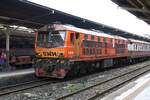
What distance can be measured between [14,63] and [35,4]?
29.4 ft

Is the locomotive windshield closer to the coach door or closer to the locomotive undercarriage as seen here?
the coach door

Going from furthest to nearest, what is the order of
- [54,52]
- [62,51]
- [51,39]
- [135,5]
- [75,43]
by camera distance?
[135,5]
[75,43]
[51,39]
[54,52]
[62,51]

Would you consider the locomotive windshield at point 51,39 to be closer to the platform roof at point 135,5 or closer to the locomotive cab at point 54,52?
the locomotive cab at point 54,52

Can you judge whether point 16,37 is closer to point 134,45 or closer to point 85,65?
point 85,65

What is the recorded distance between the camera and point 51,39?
1834 cm

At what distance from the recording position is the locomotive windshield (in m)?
17.9

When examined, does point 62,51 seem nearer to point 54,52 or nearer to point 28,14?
point 54,52

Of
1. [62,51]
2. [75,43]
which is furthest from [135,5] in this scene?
[62,51]

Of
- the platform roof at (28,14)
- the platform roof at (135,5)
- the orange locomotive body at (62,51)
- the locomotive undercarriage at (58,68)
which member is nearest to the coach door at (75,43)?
the orange locomotive body at (62,51)

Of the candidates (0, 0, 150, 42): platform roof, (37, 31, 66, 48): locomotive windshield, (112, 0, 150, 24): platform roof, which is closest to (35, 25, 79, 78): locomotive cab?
(37, 31, 66, 48): locomotive windshield

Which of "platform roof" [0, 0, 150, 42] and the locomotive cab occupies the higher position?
"platform roof" [0, 0, 150, 42]

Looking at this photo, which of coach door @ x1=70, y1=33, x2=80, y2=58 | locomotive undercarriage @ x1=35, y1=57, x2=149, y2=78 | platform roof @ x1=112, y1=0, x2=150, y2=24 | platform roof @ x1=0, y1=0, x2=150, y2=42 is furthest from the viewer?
platform roof @ x1=112, y1=0, x2=150, y2=24

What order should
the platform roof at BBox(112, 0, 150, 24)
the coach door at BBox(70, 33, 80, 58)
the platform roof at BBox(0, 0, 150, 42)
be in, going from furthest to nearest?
the platform roof at BBox(112, 0, 150, 24) → the coach door at BBox(70, 33, 80, 58) → the platform roof at BBox(0, 0, 150, 42)

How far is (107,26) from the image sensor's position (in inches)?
1243
